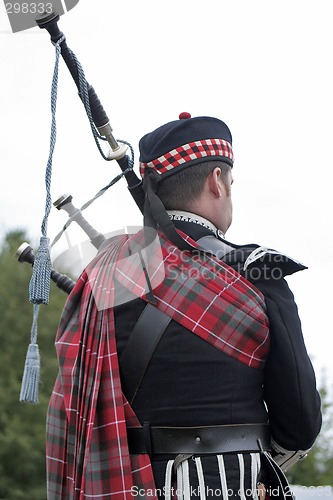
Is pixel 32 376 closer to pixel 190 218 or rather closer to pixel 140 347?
pixel 140 347

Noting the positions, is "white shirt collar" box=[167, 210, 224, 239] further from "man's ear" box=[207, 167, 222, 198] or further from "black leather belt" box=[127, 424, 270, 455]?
"black leather belt" box=[127, 424, 270, 455]

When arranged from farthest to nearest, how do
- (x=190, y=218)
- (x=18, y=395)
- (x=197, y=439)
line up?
(x=18, y=395), (x=190, y=218), (x=197, y=439)

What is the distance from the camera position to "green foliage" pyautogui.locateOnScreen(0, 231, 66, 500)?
1716 cm

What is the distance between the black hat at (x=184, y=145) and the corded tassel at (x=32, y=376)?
0.64 m

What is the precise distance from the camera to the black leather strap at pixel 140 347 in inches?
104

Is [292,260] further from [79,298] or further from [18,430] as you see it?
[18,430]

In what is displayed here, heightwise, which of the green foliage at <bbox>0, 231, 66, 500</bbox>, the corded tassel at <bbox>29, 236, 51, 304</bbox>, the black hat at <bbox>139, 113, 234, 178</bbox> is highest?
the green foliage at <bbox>0, 231, 66, 500</bbox>

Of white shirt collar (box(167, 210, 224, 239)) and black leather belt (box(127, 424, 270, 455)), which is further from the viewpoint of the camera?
white shirt collar (box(167, 210, 224, 239))

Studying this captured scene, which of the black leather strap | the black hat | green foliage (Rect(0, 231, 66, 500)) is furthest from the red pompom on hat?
green foliage (Rect(0, 231, 66, 500))

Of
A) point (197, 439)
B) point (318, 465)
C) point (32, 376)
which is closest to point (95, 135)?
point (32, 376)

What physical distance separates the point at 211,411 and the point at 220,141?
36.4 inches

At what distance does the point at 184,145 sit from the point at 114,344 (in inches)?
28.0

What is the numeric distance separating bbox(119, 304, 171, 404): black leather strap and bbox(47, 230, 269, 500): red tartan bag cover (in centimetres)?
3

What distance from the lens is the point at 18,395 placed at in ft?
57.7
